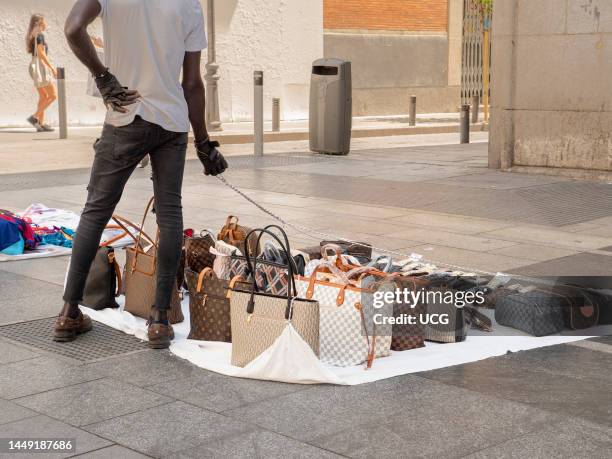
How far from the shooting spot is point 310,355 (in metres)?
4.41

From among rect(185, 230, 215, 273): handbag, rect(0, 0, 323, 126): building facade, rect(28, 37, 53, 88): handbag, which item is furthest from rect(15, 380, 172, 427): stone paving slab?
rect(0, 0, 323, 126): building facade

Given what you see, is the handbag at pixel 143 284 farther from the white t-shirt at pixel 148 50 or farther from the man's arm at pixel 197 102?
the white t-shirt at pixel 148 50

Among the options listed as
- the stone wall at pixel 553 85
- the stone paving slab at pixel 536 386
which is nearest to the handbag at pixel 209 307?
the stone paving slab at pixel 536 386

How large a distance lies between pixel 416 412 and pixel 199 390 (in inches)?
36.4

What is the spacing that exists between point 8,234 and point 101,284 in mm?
1895

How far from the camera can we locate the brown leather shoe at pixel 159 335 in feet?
16.5

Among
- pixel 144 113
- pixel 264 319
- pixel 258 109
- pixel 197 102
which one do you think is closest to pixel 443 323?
pixel 264 319

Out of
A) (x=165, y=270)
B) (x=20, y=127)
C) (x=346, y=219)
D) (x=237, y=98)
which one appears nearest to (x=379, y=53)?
(x=237, y=98)

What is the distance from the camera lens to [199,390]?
438cm

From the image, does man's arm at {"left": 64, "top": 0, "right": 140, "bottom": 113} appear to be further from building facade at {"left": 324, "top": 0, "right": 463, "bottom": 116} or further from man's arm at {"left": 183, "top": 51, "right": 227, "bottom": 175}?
building facade at {"left": 324, "top": 0, "right": 463, "bottom": 116}

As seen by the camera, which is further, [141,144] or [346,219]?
[346,219]

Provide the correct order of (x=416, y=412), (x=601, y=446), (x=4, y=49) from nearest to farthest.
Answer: (x=601, y=446) < (x=416, y=412) < (x=4, y=49)

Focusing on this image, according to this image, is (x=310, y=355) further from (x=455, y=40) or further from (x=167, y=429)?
(x=455, y=40)

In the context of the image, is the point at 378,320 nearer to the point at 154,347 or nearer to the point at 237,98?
the point at 154,347
